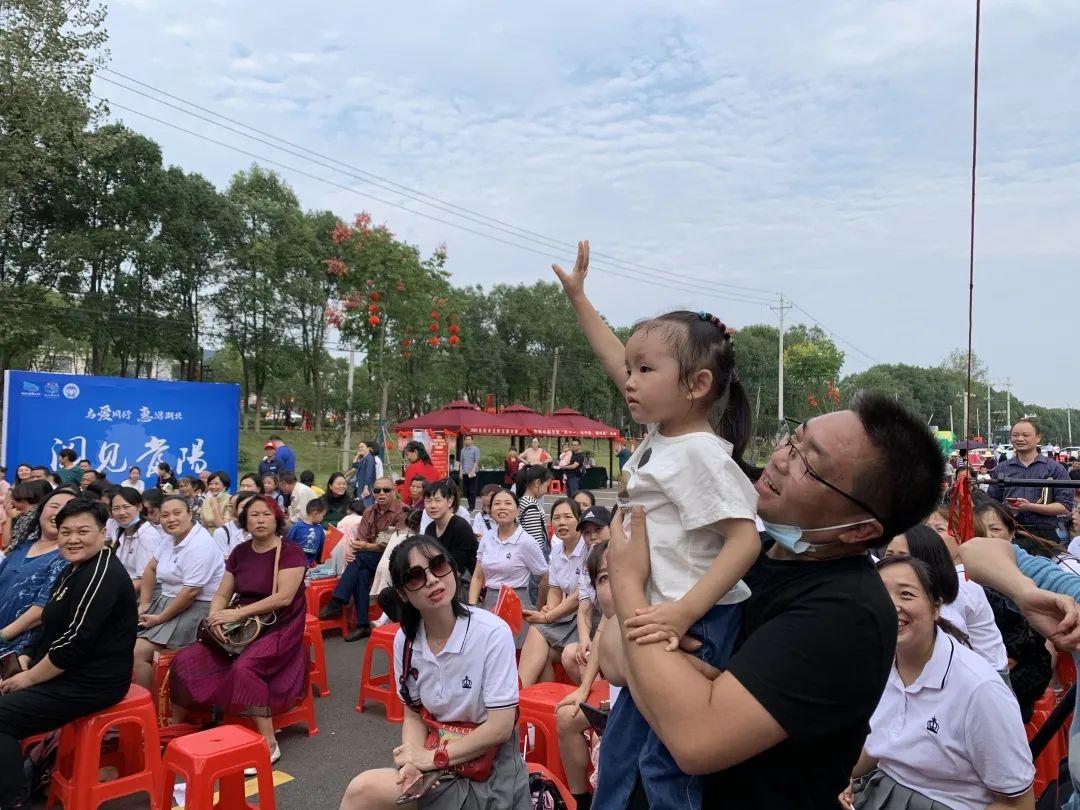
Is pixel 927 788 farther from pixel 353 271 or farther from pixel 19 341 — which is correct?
pixel 19 341

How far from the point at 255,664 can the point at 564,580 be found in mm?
2083

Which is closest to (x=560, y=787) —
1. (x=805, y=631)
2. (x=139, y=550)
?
(x=805, y=631)

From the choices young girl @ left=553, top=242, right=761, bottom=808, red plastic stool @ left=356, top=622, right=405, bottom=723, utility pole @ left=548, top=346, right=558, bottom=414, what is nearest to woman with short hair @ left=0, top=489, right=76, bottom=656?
red plastic stool @ left=356, top=622, right=405, bottom=723

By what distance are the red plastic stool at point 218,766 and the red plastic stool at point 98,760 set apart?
0.33 metres

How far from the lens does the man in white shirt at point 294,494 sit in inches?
366

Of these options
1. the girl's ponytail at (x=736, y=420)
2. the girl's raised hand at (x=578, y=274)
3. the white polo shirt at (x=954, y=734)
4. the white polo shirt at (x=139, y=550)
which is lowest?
the white polo shirt at (x=139, y=550)

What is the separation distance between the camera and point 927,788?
239 centimetres

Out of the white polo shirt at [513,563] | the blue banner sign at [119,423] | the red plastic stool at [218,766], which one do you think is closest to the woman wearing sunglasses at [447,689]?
the red plastic stool at [218,766]

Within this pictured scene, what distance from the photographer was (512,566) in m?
5.89

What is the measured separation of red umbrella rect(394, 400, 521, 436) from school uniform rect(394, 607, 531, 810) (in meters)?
16.4

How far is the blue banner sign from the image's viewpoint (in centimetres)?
1168

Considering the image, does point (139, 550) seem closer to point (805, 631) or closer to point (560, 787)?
point (560, 787)

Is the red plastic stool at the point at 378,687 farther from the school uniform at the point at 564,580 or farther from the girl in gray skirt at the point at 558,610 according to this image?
the school uniform at the point at 564,580

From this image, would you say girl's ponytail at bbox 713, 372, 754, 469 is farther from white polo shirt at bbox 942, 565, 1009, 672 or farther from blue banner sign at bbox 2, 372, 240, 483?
blue banner sign at bbox 2, 372, 240, 483
